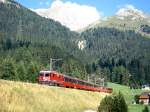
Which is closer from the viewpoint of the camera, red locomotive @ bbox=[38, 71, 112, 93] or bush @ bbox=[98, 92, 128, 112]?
bush @ bbox=[98, 92, 128, 112]

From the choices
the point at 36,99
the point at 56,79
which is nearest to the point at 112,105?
the point at 36,99

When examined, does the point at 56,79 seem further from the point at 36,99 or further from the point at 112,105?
the point at 112,105

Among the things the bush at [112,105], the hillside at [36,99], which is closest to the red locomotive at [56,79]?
the hillside at [36,99]

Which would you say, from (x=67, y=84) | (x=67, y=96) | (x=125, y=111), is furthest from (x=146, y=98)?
(x=125, y=111)

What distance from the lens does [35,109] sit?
4200 centimetres

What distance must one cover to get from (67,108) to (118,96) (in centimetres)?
970

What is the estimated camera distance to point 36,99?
4609 centimetres

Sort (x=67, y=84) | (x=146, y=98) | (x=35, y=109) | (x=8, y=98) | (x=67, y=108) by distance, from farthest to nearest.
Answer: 1. (x=146, y=98)
2. (x=67, y=84)
3. (x=67, y=108)
4. (x=35, y=109)
5. (x=8, y=98)

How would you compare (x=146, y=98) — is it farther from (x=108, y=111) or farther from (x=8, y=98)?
(x=8, y=98)

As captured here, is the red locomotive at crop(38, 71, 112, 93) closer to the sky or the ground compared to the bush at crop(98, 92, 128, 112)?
closer to the sky

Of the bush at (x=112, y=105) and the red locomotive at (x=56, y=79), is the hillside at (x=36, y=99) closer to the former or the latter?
the red locomotive at (x=56, y=79)

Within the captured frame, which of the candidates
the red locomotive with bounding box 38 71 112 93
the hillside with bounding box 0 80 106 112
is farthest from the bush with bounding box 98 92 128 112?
the red locomotive with bounding box 38 71 112 93

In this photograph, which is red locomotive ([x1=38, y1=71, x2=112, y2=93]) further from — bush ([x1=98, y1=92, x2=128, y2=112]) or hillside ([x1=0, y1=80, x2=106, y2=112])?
bush ([x1=98, y1=92, x2=128, y2=112])

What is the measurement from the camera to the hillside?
38.3 metres
